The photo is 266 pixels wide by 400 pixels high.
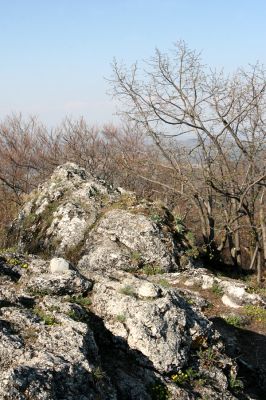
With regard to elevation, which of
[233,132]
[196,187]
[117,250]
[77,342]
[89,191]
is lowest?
[77,342]

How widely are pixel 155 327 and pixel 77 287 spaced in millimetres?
1765

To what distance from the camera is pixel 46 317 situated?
665cm

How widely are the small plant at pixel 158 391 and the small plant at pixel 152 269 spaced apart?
244 inches

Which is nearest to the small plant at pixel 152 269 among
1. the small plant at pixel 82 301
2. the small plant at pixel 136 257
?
the small plant at pixel 136 257

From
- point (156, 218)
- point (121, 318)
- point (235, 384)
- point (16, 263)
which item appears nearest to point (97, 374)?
point (121, 318)

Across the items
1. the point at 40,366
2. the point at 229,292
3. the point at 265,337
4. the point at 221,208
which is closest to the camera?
the point at 40,366

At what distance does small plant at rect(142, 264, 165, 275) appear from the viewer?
42.2 feet

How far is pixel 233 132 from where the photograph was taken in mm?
18406

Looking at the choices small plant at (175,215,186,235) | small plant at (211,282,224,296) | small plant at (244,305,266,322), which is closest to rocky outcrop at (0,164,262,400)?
small plant at (211,282,224,296)

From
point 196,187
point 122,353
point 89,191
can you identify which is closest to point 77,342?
point 122,353

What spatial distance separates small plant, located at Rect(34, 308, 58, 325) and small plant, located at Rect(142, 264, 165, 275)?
245 inches

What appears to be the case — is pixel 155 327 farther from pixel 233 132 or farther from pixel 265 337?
pixel 233 132

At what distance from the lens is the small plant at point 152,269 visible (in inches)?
506

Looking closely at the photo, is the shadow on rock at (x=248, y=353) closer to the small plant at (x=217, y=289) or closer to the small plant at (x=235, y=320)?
the small plant at (x=235, y=320)
